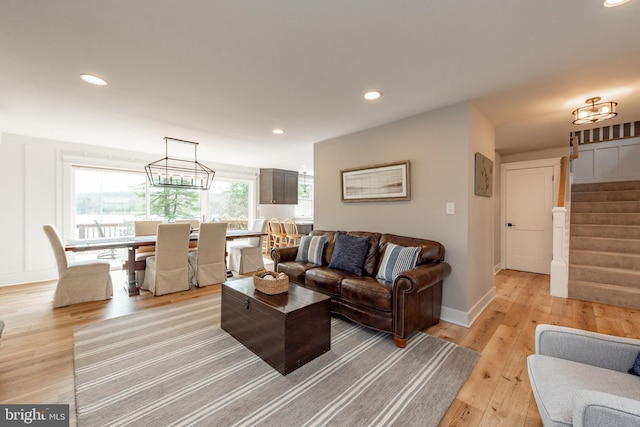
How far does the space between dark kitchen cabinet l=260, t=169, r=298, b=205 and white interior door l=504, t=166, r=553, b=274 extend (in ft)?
16.8

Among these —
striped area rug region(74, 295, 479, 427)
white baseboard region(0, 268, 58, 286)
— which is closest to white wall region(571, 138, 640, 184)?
striped area rug region(74, 295, 479, 427)

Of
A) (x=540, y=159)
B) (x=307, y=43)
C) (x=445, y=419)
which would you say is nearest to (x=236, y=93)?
(x=307, y=43)

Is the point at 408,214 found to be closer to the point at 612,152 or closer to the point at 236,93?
the point at 236,93

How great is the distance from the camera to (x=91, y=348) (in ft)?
7.39

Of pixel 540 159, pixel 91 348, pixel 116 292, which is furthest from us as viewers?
pixel 540 159

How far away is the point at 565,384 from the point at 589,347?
384mm

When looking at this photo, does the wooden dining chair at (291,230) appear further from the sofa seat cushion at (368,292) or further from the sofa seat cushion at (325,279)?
the sofa seat cushion at (368,292)

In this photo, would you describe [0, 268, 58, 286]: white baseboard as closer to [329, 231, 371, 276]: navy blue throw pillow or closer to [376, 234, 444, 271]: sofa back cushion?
[329, 231, 371, 276]: navy blue throw pillow

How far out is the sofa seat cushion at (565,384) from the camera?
3.45ft

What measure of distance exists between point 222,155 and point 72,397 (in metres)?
4.69

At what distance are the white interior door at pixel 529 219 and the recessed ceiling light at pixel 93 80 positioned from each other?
6389 mm

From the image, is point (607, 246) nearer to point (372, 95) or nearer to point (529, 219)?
point (529, 219)

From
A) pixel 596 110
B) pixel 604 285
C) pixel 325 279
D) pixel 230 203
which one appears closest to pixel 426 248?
pixel 325 279

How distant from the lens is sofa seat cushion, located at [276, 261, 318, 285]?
320 centimetres
